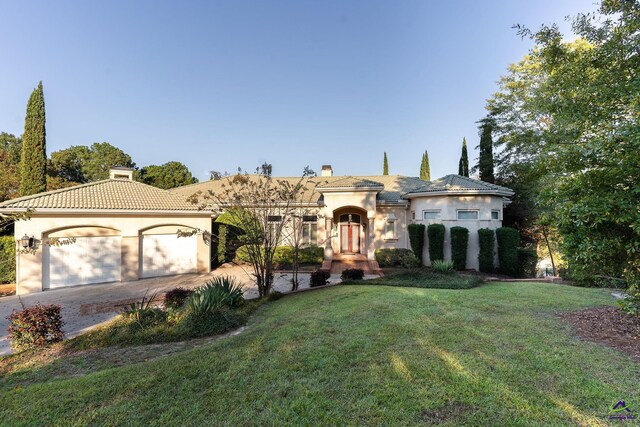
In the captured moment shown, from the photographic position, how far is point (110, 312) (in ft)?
30.6

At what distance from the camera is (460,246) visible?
15.5 meters

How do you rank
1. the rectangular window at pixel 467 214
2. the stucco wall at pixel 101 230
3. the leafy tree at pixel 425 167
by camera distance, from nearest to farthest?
the stucco wall at pixel 101 230
the rectangular window at pixel 467 214
the leafy tree at pixel 425 167

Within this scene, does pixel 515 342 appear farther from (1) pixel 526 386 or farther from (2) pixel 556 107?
(2) pixel 556 107

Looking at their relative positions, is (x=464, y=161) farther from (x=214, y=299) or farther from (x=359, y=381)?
(x=359, y=381)

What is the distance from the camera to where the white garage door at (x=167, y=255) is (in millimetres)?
14859

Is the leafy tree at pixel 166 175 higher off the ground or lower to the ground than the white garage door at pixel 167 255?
higher

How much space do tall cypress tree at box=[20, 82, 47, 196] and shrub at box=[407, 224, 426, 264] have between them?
999 inches


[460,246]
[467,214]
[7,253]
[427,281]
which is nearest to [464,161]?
[467,214]

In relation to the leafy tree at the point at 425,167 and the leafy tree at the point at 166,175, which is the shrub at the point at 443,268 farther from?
the leafy tree at the point at 166,175

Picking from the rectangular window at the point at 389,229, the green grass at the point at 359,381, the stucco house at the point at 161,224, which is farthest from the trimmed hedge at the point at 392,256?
the green grass at the point at 359,381

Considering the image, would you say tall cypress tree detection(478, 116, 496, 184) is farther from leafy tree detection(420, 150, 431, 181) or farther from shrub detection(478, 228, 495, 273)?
shrub detection(478, 228, 495, 273)

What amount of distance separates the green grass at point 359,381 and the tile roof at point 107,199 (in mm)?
10320

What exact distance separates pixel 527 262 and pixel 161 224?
829 inches

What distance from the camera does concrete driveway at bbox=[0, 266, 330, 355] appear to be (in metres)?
8.39
